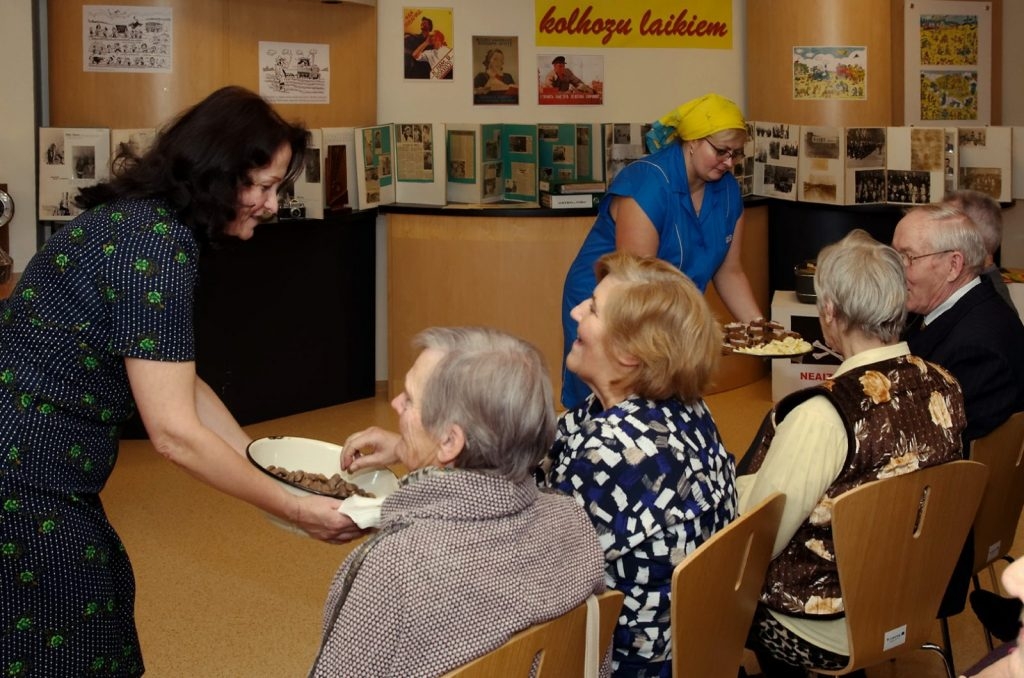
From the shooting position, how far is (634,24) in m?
6.80

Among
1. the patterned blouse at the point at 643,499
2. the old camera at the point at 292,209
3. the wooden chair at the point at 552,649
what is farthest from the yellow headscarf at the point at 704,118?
the old camera at the point at 292,209

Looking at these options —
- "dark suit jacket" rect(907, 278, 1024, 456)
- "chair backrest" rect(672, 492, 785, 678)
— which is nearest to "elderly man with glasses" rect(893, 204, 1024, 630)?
"dark suit jacket" rect(907, 278, 1024, 456)

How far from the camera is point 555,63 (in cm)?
670

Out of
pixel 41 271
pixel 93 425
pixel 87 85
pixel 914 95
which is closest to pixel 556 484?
pixel 93 425

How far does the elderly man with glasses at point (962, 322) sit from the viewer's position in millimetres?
2855

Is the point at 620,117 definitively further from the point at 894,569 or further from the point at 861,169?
the point at 894,569

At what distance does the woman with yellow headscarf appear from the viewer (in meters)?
3.64

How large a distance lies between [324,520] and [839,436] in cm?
99

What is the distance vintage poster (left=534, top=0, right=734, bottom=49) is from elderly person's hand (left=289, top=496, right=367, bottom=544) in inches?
191

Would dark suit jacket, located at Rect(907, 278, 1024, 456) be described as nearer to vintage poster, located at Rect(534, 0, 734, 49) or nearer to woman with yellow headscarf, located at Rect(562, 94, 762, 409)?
woman with yellow headscarf, located at Rect(562, 94, 762, 409)

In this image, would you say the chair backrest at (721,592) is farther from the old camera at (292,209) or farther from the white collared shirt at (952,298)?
the old camera at (292,209)

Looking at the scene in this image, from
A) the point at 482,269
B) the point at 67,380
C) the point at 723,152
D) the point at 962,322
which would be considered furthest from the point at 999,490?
the point at 482,269

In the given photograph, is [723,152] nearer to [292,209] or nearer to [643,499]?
[643,499]

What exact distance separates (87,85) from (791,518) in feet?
13.3
